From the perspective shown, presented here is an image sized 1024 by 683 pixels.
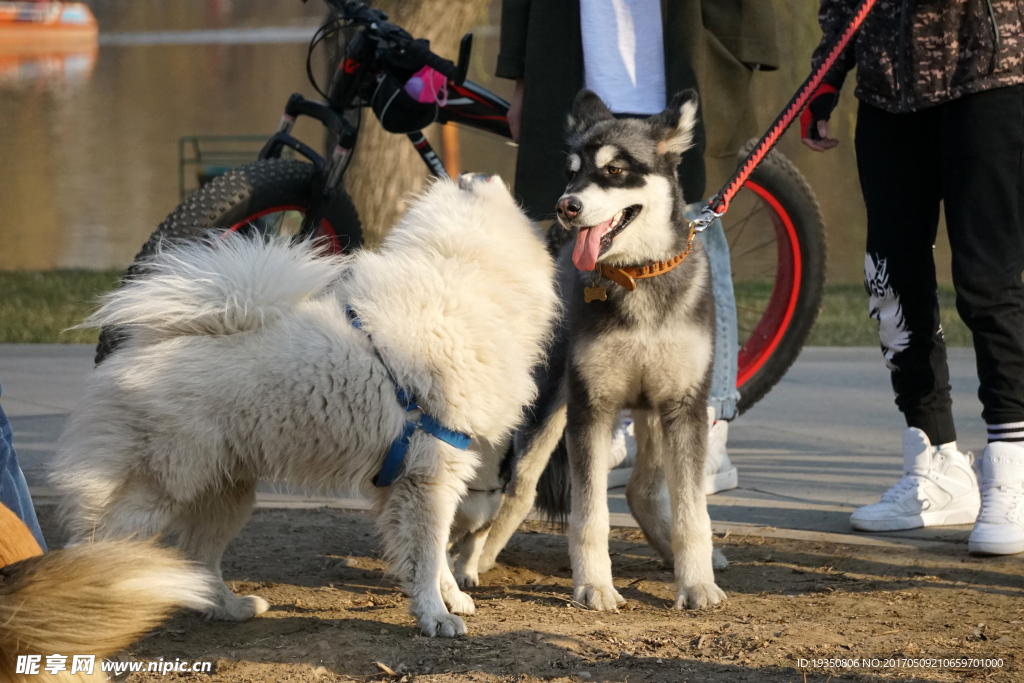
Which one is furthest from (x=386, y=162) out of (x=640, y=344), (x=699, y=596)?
(x=699, y=596)

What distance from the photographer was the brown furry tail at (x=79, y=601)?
1.71 metres

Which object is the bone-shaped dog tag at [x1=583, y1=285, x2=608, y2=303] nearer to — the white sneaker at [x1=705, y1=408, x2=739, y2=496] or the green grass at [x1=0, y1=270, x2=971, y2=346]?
the white sneaker at [x1=705, y1=408, x2=739, y2=496]

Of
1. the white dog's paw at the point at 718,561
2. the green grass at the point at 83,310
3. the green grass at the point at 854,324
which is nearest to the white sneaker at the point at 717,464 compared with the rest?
the white dog's paw at the point at 718,561

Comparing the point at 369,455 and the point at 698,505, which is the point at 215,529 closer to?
the point at 369,455

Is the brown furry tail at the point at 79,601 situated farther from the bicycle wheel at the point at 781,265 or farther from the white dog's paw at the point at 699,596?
the bicycle wheel at the point at 781,265

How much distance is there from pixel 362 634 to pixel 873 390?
4598 millimetres

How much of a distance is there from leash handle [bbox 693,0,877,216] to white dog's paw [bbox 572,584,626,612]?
1.31 meters

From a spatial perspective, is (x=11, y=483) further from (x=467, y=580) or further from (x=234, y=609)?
(x=467, y=580)

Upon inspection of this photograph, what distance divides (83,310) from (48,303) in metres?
0.56

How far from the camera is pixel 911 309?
4012 mm

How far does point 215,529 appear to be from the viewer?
3.22m

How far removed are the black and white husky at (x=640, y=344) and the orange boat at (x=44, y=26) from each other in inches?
525

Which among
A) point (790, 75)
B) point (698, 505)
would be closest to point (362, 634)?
point (698, 505)

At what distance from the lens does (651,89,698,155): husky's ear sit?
11.0 ft
